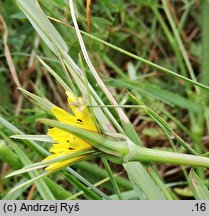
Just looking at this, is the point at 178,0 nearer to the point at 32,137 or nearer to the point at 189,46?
the point at 189,46

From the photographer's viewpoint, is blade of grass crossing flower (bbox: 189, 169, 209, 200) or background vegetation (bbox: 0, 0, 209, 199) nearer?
blade of grass crossing flower (bbox: 189, 169, 209, 200)

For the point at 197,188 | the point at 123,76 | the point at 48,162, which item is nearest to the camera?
the point at 48,162

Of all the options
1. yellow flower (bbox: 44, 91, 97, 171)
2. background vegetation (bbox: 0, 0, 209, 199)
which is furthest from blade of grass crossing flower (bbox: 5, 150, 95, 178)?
background vegetation (bbox: 0, 0, 209, 199)

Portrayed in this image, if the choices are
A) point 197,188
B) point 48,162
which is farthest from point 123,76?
point 48,162

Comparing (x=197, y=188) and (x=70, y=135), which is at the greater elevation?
(x=70, y=135)

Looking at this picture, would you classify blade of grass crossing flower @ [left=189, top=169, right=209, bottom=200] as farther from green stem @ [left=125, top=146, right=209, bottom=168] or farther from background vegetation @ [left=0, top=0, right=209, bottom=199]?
background vegetation @ [left=0, top=0, right=209, bottom=199]

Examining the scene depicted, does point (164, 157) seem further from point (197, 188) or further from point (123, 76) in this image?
point (123, 76)
